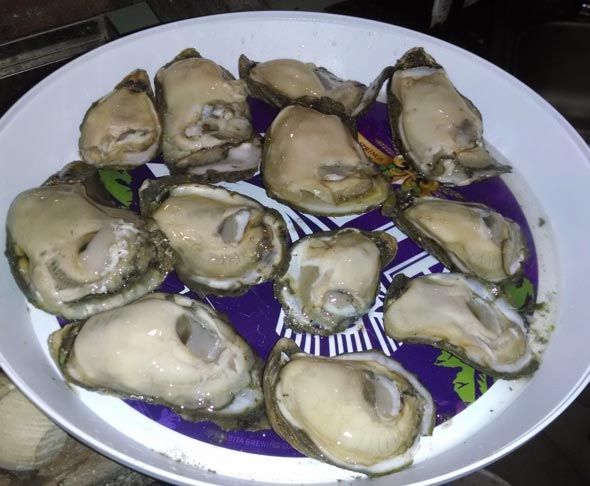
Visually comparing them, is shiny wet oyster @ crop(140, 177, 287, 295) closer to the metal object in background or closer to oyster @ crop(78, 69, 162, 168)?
oyster @ crop(78, 69, 162, 168)

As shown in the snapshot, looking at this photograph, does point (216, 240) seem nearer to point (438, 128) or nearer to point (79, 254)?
point (79, 254)

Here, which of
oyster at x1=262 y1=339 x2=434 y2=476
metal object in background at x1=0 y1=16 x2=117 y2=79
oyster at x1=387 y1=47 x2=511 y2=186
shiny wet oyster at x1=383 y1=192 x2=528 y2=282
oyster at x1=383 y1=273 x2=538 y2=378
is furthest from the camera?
metal object in background at x1=0 y1=16 x2=117 y2=79

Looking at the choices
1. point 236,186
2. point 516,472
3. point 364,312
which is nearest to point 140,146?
point 236,186

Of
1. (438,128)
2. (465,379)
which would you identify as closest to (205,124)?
(438,128)

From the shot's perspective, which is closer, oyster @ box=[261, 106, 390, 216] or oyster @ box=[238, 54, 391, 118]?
oyster @ box=[261, 106, 390, 216]

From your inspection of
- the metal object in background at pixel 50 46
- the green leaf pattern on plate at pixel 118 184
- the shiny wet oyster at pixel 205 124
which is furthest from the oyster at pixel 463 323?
the metal object in background at pixel 50 46

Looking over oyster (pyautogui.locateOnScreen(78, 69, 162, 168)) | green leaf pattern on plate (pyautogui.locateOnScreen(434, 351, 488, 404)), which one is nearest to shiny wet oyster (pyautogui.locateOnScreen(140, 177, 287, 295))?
oyster (pyautogui.locateOnScreen(78, 69, 162, 168))
